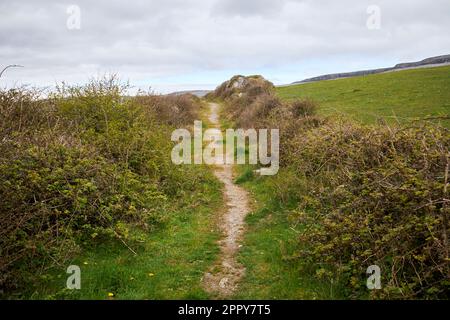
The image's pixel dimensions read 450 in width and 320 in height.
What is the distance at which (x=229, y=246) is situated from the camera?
7848 mm

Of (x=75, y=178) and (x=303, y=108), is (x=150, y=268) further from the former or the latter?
(x=303, y=108)

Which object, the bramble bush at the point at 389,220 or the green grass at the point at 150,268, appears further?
the green grass at the point at 150,268

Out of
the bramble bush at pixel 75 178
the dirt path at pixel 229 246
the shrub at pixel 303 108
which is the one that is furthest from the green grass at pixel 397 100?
the bramble bush at pixel 75 178

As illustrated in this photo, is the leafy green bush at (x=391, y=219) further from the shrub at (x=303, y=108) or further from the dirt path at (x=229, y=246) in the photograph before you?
the shrub at (x=303, y=108)

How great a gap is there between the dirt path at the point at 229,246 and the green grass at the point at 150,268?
19 centimetres

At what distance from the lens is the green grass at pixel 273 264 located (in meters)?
5.66

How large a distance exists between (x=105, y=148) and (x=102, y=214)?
3227 mm

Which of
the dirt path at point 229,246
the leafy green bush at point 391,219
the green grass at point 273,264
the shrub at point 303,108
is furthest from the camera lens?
the shrub at point 303,108

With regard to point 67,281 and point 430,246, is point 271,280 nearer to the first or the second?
point 430,246

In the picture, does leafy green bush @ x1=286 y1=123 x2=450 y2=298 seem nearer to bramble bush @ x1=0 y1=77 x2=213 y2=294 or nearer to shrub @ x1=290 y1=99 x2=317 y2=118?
bramble bush @ x1=0 y1=77 x2=213 y2=294

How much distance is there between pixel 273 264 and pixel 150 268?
7.21 feet

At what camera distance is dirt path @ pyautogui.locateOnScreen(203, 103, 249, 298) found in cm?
614

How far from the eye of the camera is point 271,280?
6156 mm
